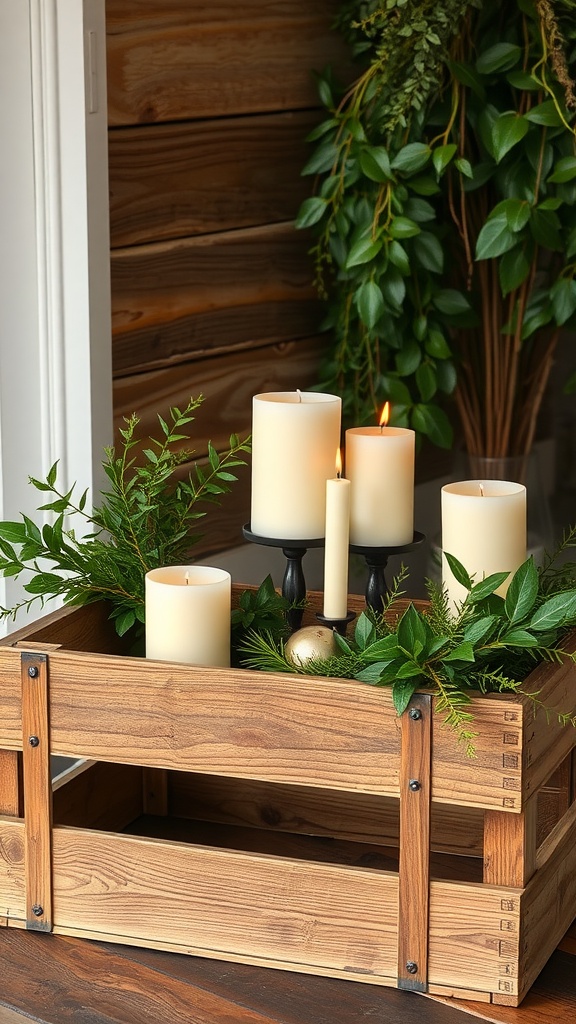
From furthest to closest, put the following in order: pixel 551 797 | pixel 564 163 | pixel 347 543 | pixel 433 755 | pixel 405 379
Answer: pixel 405 379, pixel 564 163, pixel 551 797, pixel 347 543, pixel 433 755

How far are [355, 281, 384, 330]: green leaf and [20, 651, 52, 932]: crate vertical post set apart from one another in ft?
2.83

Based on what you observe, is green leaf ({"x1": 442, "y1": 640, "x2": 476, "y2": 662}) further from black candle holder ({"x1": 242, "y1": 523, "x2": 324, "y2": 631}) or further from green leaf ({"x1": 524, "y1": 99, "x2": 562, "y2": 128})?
green leaf ({"x1": 524, "y1": 99, "x2": 562, "y2": 128})

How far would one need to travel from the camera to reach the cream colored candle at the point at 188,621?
2.85 feet

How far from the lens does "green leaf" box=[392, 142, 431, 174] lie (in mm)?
1551

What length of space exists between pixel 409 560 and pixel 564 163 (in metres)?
0.71

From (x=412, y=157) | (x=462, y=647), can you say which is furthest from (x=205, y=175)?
(x=462, y=647)

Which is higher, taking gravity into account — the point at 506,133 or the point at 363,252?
the point at 506,133

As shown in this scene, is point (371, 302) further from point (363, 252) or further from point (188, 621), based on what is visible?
point (188, 621)

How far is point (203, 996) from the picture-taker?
81 cm

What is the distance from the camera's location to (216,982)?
2.72ft

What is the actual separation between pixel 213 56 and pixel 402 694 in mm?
1050

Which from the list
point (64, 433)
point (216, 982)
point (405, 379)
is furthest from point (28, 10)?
point (216, 982)

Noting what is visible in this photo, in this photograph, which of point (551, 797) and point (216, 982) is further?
point (551, 797)

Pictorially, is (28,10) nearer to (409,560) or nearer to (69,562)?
(69,562)
